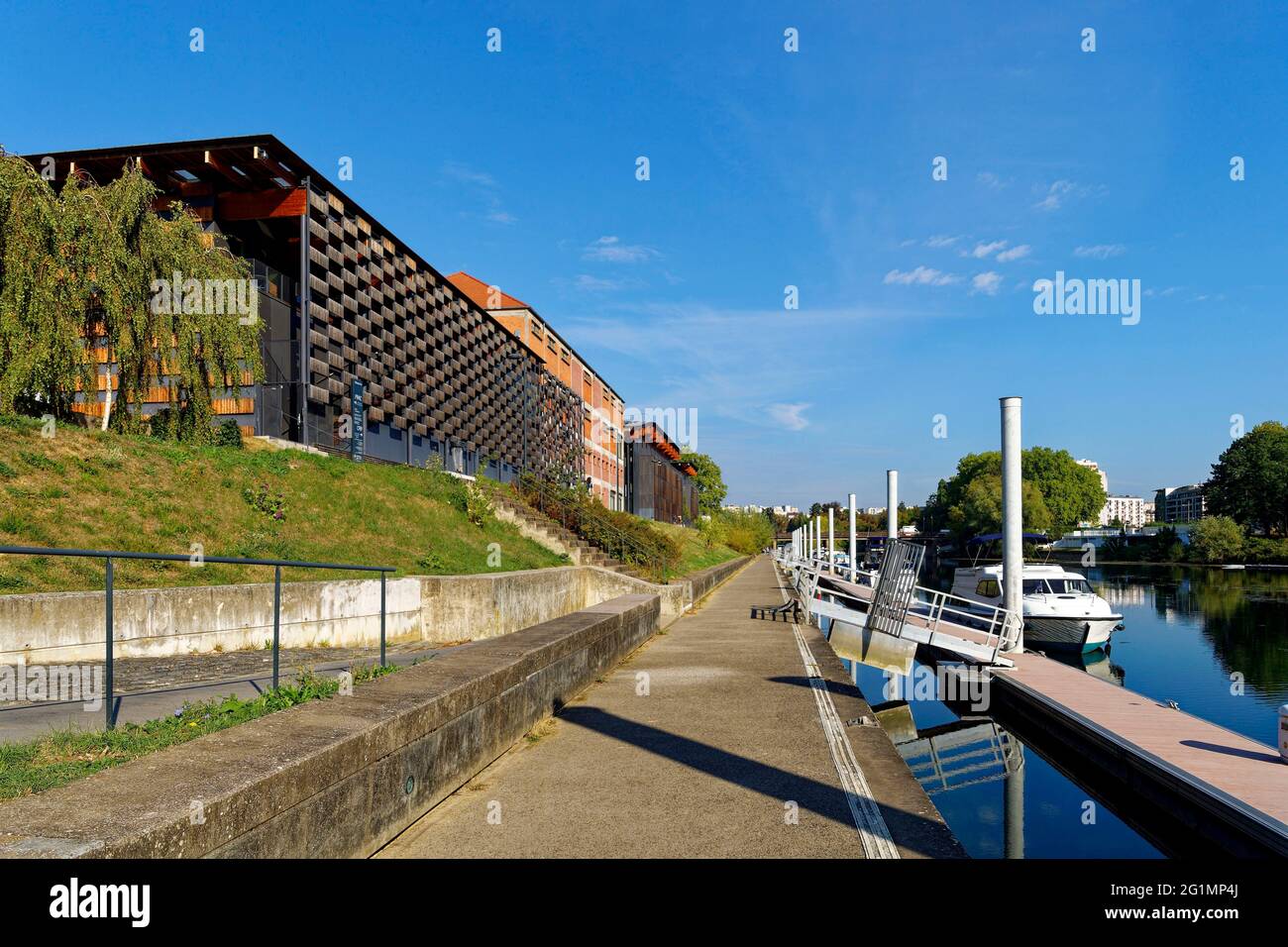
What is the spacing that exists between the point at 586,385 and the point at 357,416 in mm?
47616

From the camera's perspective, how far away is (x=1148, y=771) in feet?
28.5

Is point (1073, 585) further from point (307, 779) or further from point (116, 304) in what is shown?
point (307, 779)

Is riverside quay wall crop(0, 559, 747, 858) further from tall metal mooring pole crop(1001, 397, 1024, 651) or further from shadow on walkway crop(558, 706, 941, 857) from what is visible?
tall metal mooring pole crop(1001, 397, 1024, 651)

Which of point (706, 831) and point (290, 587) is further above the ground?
point (290, 587)

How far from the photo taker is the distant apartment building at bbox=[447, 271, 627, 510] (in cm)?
5800

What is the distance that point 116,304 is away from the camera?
1667 centimetres

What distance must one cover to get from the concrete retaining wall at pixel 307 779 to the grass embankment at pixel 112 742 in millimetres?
370

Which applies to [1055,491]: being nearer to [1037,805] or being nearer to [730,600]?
[730,600]

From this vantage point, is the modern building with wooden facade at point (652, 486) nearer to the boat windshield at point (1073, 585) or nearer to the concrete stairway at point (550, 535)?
the boat windshield at point (1073, 585)

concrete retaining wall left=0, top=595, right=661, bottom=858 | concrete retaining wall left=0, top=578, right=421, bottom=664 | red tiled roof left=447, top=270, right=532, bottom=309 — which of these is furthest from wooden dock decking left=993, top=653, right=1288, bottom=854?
red tiled roof left=447, top=270, right=532, bottom=309

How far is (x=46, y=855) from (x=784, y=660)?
37.1ft

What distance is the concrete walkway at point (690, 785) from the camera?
5.06 meters

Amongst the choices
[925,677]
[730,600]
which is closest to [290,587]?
[925,677]

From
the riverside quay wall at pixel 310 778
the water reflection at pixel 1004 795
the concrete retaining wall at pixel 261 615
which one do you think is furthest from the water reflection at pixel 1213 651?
the riverside quay wall at pixel 310 778
